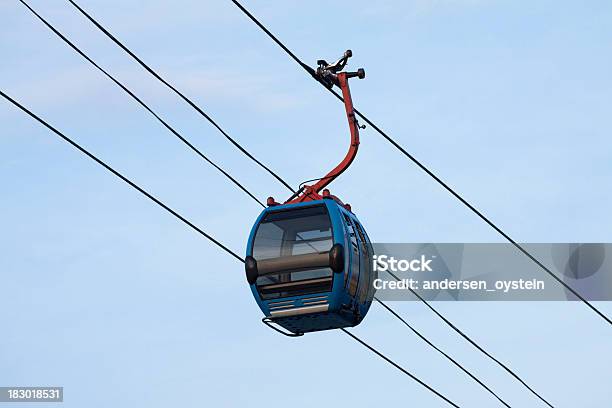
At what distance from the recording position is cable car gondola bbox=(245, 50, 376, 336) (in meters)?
25.0

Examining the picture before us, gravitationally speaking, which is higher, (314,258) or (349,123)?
(349,123)

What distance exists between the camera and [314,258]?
2516cm

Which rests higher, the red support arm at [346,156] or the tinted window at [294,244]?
the red support arm at [346,156]

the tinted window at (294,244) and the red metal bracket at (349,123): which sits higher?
the red metal bracket at (349,123)

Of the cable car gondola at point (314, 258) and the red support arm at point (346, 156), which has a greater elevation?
the red support arm at point (346, 156)

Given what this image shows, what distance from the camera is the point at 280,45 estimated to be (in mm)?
23859

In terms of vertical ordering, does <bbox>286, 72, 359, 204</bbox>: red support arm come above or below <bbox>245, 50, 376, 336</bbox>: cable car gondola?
above

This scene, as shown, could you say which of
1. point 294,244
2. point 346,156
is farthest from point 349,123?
point 294,244

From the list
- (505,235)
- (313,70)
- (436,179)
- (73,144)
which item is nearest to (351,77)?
(313,70)

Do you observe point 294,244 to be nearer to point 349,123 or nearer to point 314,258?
point 314,258

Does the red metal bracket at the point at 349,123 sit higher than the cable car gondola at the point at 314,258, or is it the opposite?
the red metal bracket at the point at 349,123

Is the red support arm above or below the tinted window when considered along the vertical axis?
above

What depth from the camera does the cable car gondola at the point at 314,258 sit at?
82.0 feet

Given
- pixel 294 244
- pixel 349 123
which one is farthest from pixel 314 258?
pixel 349 123
